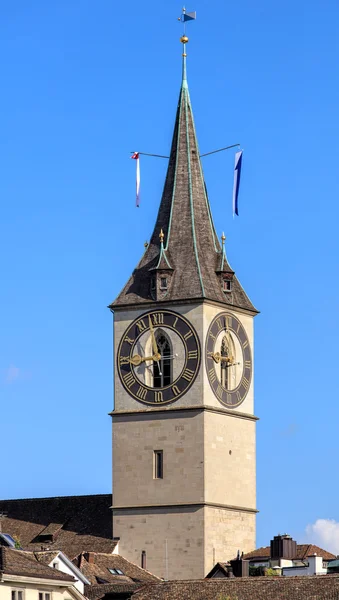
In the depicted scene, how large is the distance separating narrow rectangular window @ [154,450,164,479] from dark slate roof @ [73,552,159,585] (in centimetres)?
371

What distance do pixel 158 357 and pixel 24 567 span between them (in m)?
25.3

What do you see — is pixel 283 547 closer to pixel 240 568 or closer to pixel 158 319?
pixel 240 568

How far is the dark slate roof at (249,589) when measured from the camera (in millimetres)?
89688

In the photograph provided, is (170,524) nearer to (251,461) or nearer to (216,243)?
(251,461)

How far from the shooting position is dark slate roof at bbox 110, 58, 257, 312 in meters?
108

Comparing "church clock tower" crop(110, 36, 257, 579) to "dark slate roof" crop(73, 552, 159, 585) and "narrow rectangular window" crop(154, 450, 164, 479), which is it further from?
"dark slate roof" crop(73, 552, 159, 585)

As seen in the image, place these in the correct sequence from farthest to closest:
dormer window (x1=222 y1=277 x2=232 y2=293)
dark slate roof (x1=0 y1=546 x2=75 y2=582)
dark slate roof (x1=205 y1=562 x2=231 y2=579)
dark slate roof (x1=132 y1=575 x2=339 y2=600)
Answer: dormer window (x1=222 y1=277 x2=232 y2=293)
dark slate roof (x1=205 y1=562 x2=231 y2=579)
dark slate roof (x1=132 y1=575 x2=339 y2=600)
dark slate roof (x1=0 y1=546 x2=75 y2=582)

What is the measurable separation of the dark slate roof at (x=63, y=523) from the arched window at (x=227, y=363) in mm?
7260

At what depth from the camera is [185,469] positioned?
10556 centimetres

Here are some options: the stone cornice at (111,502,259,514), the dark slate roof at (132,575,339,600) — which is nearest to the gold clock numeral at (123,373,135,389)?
the stone cornice at (111,502,259,514)

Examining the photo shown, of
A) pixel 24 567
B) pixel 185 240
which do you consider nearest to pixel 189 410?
pixel 185 240

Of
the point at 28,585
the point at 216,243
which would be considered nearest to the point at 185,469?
the point at 216,243

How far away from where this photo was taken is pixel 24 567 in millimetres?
82875

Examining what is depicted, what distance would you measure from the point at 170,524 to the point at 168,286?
10070 millimetres
